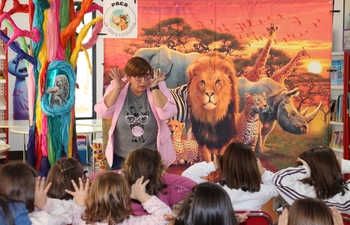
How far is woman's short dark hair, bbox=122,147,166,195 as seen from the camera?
9.71ft

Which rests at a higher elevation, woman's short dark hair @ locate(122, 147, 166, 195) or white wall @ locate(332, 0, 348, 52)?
white wall @ locate(332, 0, 348, 52)

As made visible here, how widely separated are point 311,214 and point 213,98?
3433mm

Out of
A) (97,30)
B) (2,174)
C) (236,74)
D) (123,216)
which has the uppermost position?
(97,30)

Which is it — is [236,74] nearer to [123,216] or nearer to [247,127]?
[247,127]

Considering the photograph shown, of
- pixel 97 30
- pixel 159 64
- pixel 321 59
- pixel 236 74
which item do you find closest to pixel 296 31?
pixel 321 59

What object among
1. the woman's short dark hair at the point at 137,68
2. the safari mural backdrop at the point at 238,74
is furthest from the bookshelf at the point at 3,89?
the woman's short dark hair at the point at 137,68

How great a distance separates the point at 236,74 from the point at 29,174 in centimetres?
335

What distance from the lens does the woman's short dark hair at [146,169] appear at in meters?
2.96

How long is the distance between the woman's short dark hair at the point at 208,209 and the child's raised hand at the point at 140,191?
58cm

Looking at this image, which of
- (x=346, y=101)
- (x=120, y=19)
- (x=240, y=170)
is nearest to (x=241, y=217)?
(x=240, y=170)

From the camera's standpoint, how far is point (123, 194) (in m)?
2.51

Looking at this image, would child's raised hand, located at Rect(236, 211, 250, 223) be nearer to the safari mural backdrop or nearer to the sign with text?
the sign with text

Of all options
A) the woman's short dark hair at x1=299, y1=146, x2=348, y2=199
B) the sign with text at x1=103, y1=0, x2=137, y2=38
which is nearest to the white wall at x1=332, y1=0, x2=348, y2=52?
the sign with text at x1=103, y1=0, x2=137, y2=38

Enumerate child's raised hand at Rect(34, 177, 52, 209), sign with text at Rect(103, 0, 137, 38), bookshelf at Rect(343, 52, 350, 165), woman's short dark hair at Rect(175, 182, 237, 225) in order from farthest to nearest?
bookshelf at Rect(343, 52, 350, 165), sign with text at Rect(103, 0, 137, 38), child's raised hand at Rect(34, 177, 52, 209), woman's short dark hair at Rect(175, 182, 237, 225)
